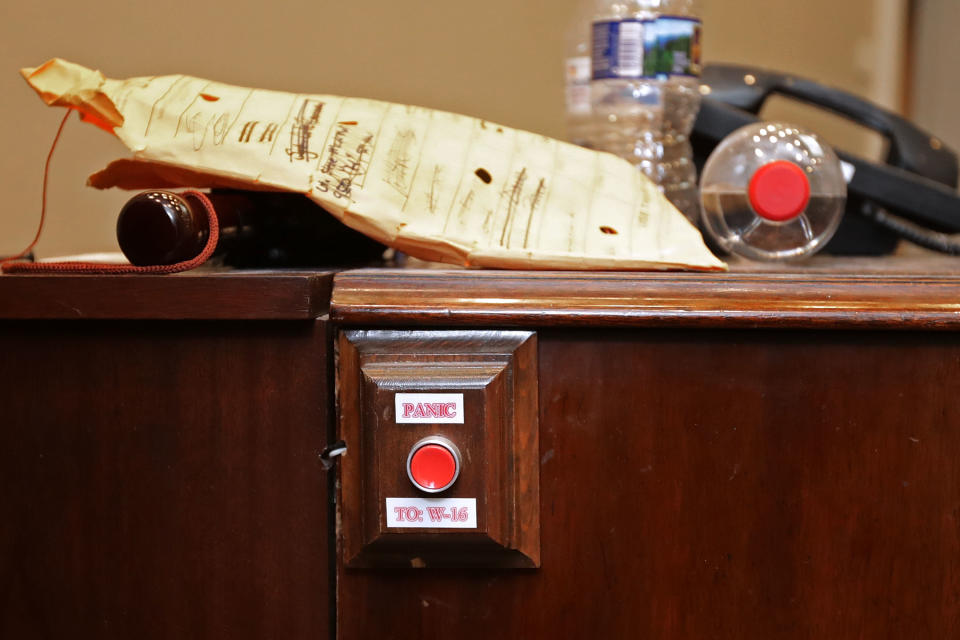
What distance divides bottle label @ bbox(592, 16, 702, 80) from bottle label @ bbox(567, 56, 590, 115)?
16 centimetres

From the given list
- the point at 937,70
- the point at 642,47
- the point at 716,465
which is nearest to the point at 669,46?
the point at 642,47

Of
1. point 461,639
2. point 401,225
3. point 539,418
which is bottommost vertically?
point 461,639

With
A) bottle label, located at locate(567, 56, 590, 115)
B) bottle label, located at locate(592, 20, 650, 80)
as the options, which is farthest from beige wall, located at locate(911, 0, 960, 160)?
bottle label, located at locate(592, 20, 650, 80)

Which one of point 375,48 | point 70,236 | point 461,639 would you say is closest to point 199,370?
point 461,639

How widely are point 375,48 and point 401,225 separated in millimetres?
702

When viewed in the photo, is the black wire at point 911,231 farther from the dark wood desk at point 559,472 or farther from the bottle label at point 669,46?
the dark wood desk at point 559,472

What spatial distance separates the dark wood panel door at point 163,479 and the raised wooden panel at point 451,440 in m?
0.02

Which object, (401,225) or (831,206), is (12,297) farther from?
(831,206)

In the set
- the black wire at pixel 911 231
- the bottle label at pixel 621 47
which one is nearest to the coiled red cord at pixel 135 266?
the bottle label at pixel 621 47

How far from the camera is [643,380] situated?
47 centimetres

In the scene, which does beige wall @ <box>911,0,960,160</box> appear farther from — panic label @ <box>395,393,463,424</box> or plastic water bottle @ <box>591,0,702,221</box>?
panic label @ <box>395,393,463,424</box>

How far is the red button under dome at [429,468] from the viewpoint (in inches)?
17.9

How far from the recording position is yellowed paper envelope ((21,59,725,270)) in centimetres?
52

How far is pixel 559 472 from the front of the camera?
467mm
